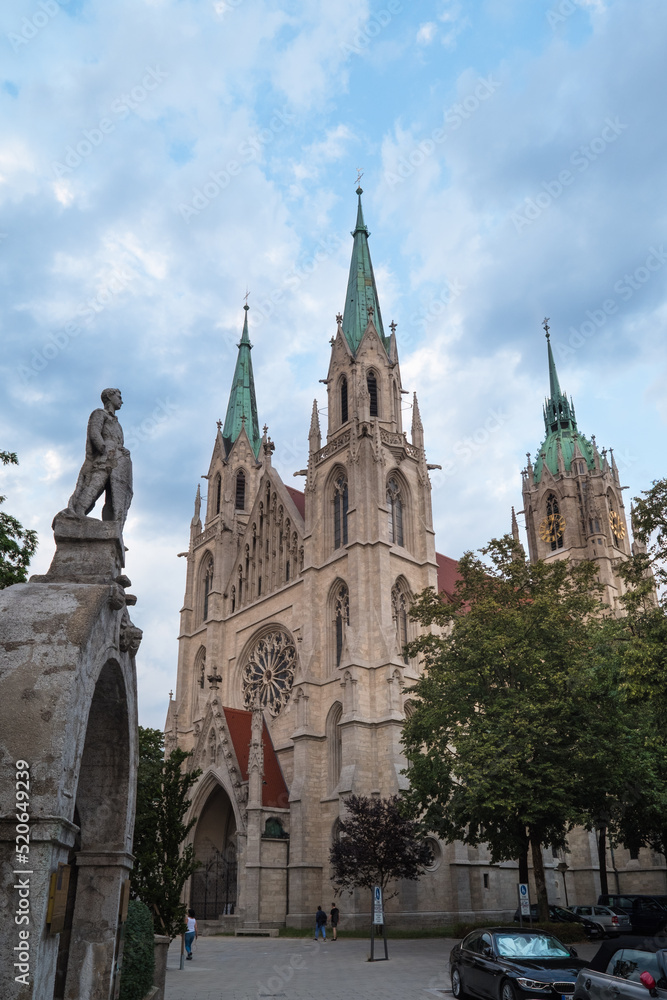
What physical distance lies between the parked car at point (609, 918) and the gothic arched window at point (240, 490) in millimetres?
31205

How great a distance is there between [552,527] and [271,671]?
2609cm

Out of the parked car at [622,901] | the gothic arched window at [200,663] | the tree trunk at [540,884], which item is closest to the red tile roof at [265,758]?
the gothic arched window at [200,663]

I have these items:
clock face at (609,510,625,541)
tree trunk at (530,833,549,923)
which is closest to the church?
clock face at (609,510,625,541)

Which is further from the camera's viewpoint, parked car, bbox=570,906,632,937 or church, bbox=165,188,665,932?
church, bbox=165,188,665,932

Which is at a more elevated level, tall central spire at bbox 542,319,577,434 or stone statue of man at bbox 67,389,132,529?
tall central spire at bbox 542,319,577,434

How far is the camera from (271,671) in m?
39.4

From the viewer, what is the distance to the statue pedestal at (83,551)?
7.67 metres

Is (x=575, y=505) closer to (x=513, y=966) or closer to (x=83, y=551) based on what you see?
(x=513, y=966)

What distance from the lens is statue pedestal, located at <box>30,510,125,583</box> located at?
767 centimetres

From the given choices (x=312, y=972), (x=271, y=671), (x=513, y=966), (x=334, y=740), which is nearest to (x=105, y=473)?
(x=513, y=966)

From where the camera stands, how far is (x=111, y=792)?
322 inches

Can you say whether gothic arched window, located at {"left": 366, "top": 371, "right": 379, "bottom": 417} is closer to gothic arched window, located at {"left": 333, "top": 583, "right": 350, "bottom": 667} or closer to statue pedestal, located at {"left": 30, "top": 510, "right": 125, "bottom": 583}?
gothic arched window, located at {"left": 333, "top": 583, "right": 350, "bottom": 667}

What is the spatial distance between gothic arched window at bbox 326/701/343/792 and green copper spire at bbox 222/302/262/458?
79.7 ft

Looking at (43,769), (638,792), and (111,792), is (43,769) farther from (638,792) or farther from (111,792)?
(638,792)
